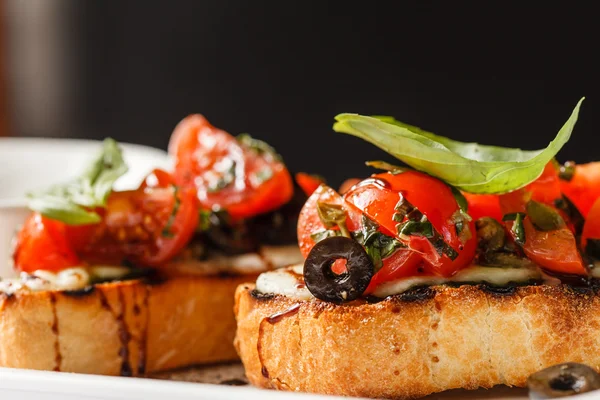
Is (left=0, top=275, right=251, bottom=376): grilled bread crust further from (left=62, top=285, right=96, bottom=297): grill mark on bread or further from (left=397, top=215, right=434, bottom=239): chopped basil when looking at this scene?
(left=397, top=215, right=434, bottom=239): chopped basil

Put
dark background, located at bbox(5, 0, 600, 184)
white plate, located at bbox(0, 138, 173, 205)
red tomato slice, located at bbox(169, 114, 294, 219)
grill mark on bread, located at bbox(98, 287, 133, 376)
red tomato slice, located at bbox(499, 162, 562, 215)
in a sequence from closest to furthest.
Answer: red tomato slice, located at bbox(499, 162, 562, 215)
grill mark on bread, located at bbox(98, 287, 133, 376)
red tomato slice, located at bbox(169, 114, 294, 219)
white plate, located at bbox(0, 138, 173, 205)
dark background, located at bbox(5, 0, 600, 184)

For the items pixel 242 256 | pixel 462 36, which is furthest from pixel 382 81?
pixel 242 256

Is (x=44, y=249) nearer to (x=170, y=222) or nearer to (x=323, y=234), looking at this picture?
(x=170, y=222)

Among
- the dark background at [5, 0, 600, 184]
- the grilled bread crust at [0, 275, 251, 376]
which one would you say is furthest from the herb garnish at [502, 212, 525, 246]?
the dark background at [5, 0, 600, 184]

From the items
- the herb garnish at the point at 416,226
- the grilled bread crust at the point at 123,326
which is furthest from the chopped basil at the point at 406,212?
the grilled bread crust at the point at 123,326

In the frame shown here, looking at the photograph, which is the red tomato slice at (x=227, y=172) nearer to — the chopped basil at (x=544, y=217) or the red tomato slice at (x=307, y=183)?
the red tomato slice at (x=307, y=183)

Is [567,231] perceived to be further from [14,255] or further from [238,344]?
[14,255]

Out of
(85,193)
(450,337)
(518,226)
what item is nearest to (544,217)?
(518,226)
